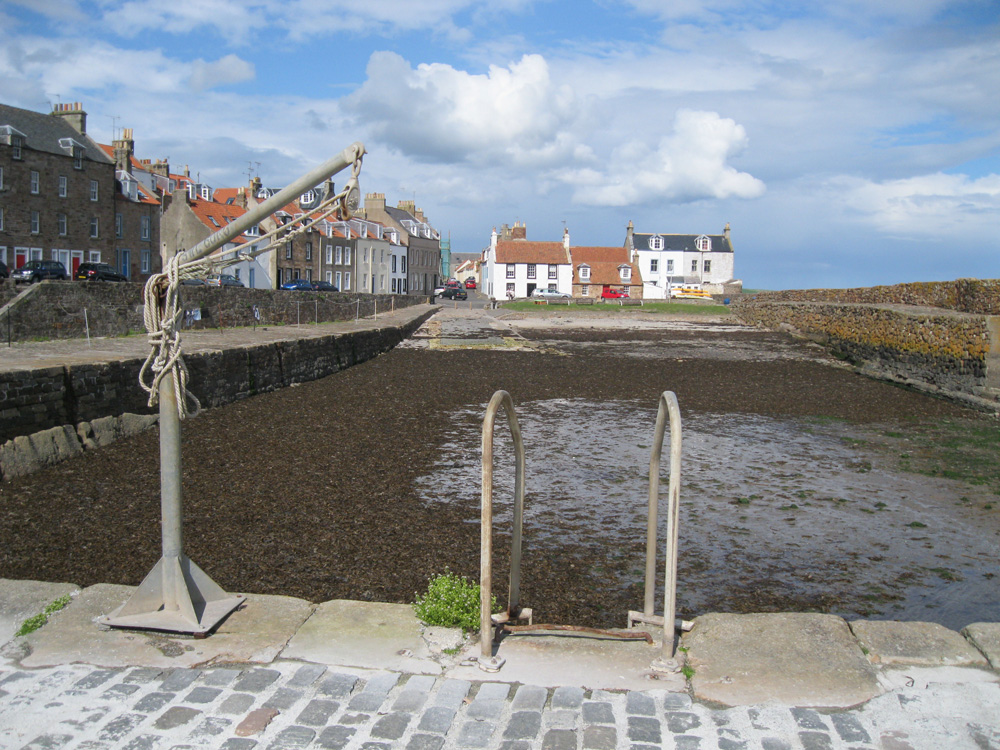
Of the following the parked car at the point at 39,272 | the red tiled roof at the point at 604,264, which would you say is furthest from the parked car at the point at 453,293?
the parked car at the point at 39,272

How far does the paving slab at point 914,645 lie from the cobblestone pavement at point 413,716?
7.0 inches

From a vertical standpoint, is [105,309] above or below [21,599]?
above

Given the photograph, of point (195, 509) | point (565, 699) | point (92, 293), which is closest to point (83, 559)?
point (195, 509)

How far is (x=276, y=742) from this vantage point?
283 centimetres

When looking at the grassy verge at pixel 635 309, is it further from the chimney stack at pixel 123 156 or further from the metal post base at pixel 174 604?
the metal post base at pixel 174 604

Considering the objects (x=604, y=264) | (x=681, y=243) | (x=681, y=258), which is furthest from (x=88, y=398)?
(x=681, y=243)

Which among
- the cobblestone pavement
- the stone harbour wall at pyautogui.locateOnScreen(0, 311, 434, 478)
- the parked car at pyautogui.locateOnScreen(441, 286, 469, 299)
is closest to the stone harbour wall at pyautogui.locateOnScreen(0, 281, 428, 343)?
the stone harbour wall at pyautogui.locateOnScreen(0, 311, 434, 478)

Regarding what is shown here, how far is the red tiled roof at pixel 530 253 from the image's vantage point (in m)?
83.1

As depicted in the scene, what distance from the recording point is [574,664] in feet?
11.1

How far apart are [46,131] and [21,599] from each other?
4732 cm

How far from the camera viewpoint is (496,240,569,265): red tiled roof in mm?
83125

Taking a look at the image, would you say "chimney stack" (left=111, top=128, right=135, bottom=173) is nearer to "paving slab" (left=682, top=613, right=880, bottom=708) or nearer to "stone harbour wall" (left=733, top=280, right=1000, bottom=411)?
"stone harbour wall" (left=733, top=280, right=1000, bottom=411)

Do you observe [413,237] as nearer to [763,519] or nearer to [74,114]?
[74,114]

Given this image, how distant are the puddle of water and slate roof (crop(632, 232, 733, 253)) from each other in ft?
260
